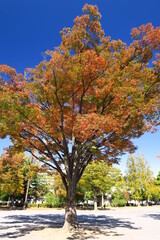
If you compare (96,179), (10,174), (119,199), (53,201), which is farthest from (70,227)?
(119,199)

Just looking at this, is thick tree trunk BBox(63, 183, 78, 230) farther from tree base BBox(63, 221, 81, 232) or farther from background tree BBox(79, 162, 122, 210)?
background tree BBox(79, 162, 122, 210)

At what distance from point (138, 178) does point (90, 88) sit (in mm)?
36230

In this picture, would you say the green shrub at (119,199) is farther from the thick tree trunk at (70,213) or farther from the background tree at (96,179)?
the thick tree trunk at (70,213)

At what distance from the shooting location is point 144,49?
8.36m

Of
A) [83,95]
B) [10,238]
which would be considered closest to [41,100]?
[83,95]

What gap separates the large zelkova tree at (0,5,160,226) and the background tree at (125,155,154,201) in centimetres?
3296

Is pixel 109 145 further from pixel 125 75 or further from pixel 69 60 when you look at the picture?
pixel 69 60

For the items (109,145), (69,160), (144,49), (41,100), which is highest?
(144,49)

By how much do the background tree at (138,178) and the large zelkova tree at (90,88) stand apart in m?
33.0

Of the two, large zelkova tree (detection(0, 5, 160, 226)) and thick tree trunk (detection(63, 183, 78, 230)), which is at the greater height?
large zelkova tree (detection(0, 5, 160, 226))

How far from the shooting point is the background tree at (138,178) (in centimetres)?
3812

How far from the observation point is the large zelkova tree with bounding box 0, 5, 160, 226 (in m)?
7.40

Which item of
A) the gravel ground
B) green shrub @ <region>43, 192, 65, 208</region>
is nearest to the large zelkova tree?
the gravel ground

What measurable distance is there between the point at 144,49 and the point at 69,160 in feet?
23.2
